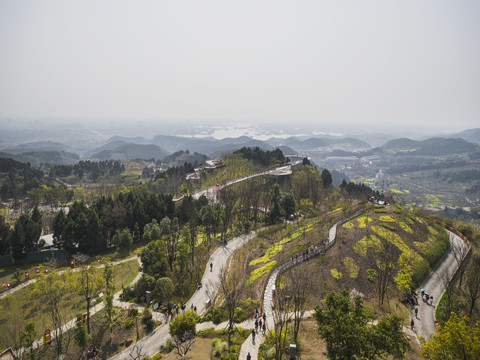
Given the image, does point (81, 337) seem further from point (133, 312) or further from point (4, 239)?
point (4, 239)

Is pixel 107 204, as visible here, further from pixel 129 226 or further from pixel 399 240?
pixel 399 240

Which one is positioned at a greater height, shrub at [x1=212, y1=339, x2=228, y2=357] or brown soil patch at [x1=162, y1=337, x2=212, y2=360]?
shrub at [x1=212, y1=339, x2=228, y2=357]

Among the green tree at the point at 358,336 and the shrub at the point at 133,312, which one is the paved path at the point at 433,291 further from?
the shrub at the point at 133,312

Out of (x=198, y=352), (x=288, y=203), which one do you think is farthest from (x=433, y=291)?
(x=288, y=203)

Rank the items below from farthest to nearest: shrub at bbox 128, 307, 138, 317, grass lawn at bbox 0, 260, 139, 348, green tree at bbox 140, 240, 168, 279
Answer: green tree at bbox 140, 240, 168, 279
shrub at bbox 128, 307, 138, 317
grass lawn at bbox 0, 260, 139, 348

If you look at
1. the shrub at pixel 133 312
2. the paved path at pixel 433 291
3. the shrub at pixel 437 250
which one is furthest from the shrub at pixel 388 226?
the shrub at pixel 133 312

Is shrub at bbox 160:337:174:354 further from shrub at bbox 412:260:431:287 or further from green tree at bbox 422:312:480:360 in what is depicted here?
shrub at bbox 412:260:431:287

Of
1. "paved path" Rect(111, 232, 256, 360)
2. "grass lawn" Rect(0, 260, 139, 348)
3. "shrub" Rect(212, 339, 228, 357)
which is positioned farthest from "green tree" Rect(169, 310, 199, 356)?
"grass lawn" Rect(0, 260, 139, 348)

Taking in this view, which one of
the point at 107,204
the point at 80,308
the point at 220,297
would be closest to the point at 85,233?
the point at 107,204
